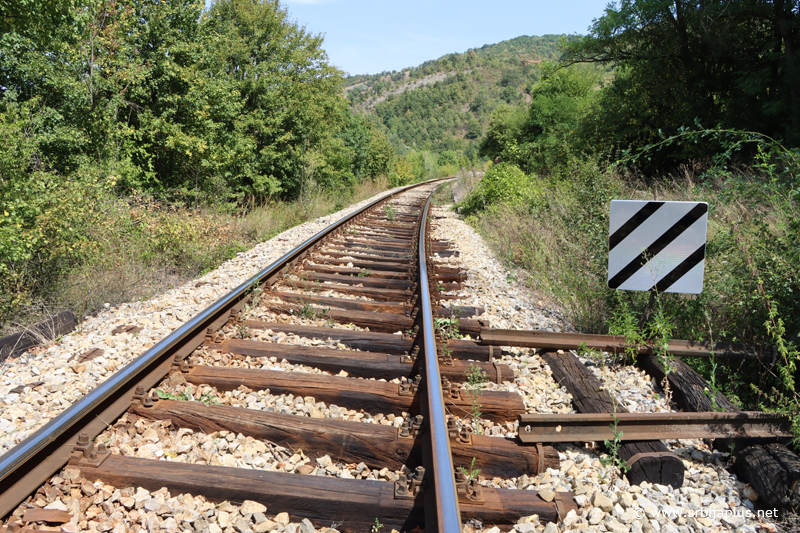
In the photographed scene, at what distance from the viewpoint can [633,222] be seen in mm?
3830

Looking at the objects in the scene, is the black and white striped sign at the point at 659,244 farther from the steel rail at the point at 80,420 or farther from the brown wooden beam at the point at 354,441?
the steel rail at the point at 80,420

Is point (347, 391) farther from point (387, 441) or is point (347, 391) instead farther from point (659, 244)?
point (659, 244)

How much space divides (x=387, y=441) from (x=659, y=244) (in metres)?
2.58

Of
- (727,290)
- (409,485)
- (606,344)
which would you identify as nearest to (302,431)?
(409,485)

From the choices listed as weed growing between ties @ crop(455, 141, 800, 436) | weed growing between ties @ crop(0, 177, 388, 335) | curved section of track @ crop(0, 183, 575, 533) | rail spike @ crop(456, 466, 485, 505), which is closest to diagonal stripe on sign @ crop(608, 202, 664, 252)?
weed growing between ties @ crop(455, 141, 800, 436)

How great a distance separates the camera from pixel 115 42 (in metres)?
11.0

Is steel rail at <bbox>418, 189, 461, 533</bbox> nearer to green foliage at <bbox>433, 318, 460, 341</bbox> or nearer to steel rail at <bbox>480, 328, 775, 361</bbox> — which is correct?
green foliage at <bbox>433, 318, 460, 341</bbox>

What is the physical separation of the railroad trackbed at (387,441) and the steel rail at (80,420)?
10 millimetres

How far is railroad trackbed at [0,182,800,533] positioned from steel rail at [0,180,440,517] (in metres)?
0.01

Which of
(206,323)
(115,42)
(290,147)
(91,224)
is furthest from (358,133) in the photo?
(206,323)

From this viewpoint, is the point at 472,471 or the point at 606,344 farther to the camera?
the point at 606,344

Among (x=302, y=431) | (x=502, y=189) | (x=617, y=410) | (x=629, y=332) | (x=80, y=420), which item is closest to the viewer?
(x=80, y=420)

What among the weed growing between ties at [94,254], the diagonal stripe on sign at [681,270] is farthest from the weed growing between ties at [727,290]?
the weed growing between ties at [94,254]

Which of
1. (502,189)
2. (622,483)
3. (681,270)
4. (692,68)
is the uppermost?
(692,68)
